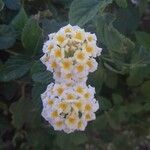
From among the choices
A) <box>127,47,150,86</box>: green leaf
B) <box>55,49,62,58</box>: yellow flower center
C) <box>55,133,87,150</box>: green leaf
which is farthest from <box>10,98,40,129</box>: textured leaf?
<box>55,49,62,58</box>: yellow flower center

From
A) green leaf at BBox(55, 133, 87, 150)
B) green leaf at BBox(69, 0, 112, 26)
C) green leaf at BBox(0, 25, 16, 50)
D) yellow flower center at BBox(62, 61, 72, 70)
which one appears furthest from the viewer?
green leaf at BBox(55, 133, 87, 150)

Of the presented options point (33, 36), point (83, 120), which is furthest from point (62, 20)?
point (83, 120)

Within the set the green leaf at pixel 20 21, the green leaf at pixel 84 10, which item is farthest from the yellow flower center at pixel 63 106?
the green leaf at pixel 20 21

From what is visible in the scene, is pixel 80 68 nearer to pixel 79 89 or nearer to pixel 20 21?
pixel 79 89

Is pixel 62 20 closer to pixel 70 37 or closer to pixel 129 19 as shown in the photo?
pixel 129 19

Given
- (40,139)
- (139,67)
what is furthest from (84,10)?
(40,139)

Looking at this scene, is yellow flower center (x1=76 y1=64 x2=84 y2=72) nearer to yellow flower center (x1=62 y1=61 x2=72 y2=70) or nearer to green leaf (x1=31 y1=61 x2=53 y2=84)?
yellow flower center (x1=62 y1=61 x2=72 y2=70)
